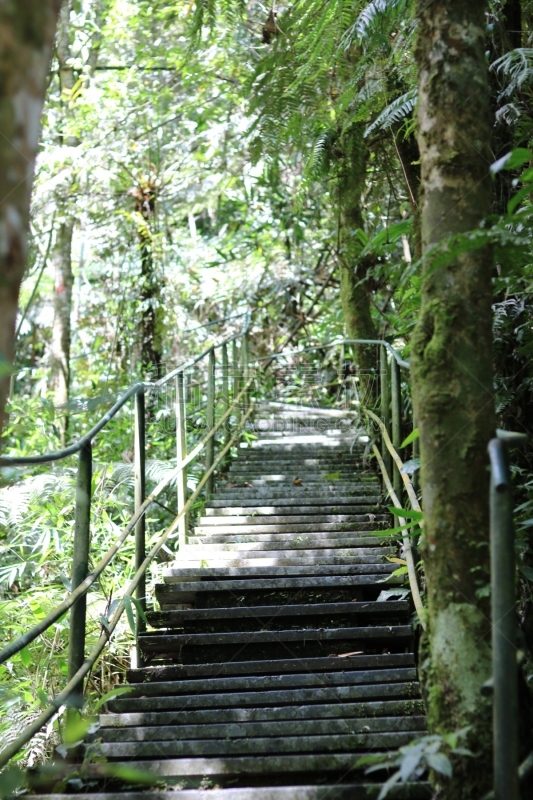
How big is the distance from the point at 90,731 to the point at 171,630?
106cm

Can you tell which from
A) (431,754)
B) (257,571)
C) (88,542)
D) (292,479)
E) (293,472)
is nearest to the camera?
(431,754)

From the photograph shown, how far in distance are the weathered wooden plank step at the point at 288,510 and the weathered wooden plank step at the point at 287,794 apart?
246 centimetres

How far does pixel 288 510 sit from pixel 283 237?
5.62m

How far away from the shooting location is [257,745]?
237 cm

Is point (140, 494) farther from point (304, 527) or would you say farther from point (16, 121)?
point (16, 121)

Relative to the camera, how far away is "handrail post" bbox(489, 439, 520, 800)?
5.15 ft

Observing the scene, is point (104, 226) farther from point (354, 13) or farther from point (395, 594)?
point (395, 594)

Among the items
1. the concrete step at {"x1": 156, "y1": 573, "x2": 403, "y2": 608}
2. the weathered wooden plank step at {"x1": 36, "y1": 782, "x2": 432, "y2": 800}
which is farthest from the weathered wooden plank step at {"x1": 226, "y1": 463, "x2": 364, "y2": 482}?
the weathered wooden plank step at {"x1": 36, "y1": 782, "x2": 432, "y2": 800}

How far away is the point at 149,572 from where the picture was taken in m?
4.26

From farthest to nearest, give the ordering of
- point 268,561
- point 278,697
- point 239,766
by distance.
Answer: point 268,561
point 278,697
point 239,766

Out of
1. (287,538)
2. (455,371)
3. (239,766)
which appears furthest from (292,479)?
(455,371)

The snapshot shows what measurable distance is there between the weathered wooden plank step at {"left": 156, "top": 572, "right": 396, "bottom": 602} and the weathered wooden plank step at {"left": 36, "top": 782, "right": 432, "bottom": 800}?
1.43 m

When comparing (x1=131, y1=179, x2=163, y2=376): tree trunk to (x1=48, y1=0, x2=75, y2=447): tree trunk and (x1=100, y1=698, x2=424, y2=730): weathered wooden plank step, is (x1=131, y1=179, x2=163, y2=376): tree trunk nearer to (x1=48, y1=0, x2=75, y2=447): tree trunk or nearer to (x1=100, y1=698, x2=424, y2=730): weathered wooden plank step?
(x1=48, y1=0, x2=75, y2=447): tree trunk

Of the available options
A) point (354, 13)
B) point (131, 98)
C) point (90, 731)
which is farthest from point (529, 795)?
point (131, 98)
